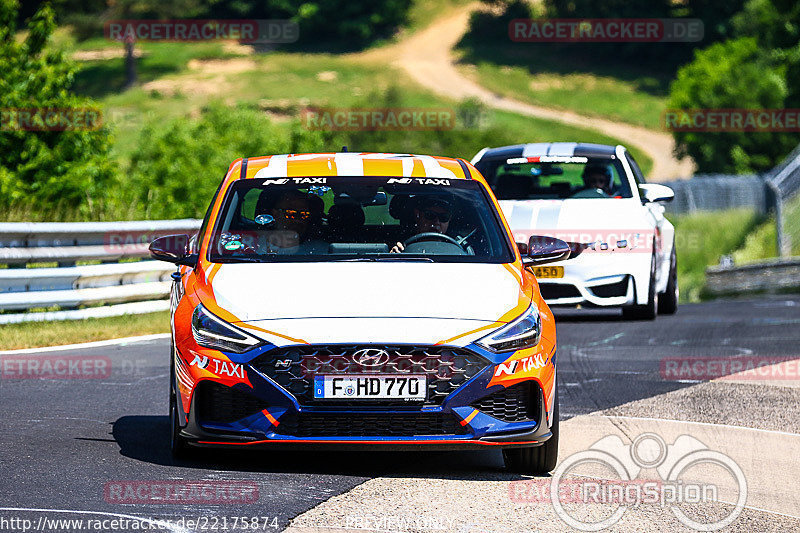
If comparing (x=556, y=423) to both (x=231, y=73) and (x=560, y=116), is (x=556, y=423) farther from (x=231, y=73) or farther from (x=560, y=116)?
(x=231, y=73)

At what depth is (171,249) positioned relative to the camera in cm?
773

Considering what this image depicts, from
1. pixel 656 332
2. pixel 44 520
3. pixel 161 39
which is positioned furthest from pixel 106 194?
pixel 161 39

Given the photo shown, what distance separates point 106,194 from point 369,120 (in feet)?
211

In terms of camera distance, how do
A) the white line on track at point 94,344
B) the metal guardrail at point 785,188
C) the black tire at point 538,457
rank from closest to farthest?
the black tire at point 538,457 < the white line on track at point 94,344 < the metal guardrail at point 785,188

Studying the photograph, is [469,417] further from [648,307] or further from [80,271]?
[80,271]

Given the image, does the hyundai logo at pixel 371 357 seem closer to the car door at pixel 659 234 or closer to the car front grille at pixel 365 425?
the car front grille at pixel 365 425

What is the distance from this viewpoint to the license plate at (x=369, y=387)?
6266 mm

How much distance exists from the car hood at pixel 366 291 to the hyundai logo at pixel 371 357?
19 cm

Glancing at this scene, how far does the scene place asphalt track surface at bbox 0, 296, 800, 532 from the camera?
5.81 m

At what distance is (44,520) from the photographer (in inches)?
218

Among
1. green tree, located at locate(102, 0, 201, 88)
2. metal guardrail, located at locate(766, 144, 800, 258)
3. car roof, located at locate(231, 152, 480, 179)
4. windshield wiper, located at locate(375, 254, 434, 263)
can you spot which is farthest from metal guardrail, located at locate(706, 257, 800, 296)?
green tree, located at locate(102, 0, 201, 88)

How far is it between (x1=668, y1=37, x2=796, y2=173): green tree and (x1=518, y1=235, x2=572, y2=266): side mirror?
78086 millimetres

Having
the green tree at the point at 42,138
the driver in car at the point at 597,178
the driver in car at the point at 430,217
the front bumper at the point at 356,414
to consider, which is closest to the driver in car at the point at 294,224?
the driver in car at the point at 430,217

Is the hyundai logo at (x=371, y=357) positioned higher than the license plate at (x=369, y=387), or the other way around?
the hyundai logo at (x=371, y=357)
